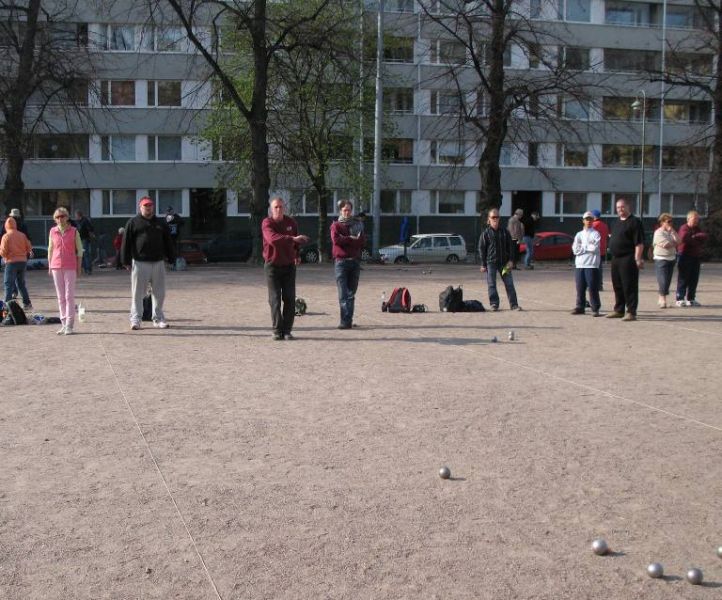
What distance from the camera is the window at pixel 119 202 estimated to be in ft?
190

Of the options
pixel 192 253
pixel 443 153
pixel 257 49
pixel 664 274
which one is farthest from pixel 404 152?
pixel 664 274

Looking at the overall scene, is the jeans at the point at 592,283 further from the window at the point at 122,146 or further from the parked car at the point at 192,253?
the window at the point at 122,146

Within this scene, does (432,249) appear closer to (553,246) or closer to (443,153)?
(553,246)

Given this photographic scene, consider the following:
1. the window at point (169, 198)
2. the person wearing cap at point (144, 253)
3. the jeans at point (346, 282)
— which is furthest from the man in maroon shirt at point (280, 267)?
the window at point (169, 198)

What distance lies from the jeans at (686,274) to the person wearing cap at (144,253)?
10222mm

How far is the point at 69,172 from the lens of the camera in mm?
57062

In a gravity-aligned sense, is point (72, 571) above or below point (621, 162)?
below

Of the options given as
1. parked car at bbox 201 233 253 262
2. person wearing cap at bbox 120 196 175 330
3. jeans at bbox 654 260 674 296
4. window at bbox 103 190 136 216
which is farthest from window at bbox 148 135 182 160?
person wearing cap at bbox 120 196 175 330

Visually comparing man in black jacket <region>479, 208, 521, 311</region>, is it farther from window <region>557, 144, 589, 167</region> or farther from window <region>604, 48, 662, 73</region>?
window <region>604, 48, 662, 73</region>

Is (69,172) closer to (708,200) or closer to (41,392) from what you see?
(708,200)

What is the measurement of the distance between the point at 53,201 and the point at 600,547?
56113mm

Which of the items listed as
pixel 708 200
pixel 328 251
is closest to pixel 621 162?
pixel 708 200

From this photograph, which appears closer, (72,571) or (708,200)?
(72,571)

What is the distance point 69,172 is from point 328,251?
826 inches
